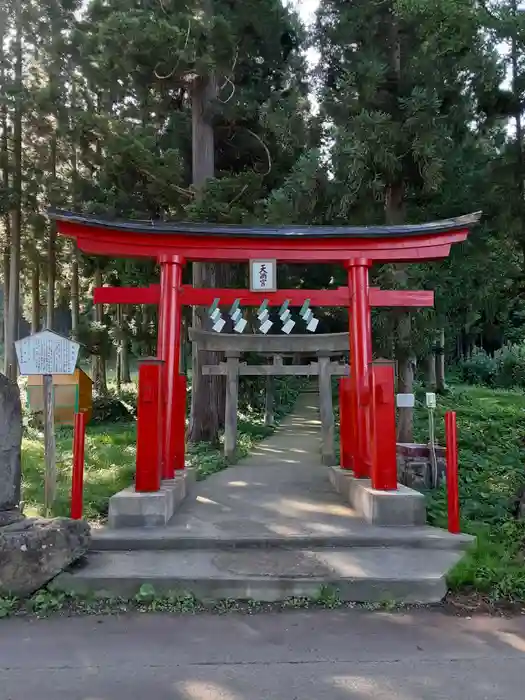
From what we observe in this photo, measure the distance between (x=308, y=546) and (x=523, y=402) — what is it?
1400 centimetres

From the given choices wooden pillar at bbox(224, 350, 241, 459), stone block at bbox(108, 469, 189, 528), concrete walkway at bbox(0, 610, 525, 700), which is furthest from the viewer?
wooden pillar at bbox(224, 350, 241, 459)

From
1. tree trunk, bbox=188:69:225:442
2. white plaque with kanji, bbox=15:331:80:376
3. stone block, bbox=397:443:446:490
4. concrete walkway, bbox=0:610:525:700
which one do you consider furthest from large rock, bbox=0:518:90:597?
tree trunk, bbox=188:69:225:442

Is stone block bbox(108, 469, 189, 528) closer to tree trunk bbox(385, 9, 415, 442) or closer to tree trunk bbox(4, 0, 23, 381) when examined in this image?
tree trunk bbox(385, 9, 415, 442)

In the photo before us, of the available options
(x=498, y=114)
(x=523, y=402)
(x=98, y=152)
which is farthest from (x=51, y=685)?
(x=523, y=402)

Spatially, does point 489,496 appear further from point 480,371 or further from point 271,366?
point 480,371

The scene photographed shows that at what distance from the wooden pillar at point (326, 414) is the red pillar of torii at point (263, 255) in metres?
3.19

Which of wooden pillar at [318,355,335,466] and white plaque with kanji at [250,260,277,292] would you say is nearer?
white plaque with kanji at [250,260,277,292]

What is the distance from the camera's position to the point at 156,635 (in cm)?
374

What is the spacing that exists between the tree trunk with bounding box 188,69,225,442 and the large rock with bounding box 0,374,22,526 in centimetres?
668

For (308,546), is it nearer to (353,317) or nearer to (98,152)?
→ (353,317)

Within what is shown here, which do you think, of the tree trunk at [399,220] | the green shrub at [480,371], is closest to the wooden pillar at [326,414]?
the tree trunk at [399,220]

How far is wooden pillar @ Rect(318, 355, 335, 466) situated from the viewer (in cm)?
1034

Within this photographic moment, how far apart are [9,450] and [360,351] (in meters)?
4.07

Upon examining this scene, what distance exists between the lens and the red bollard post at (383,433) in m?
6.08
